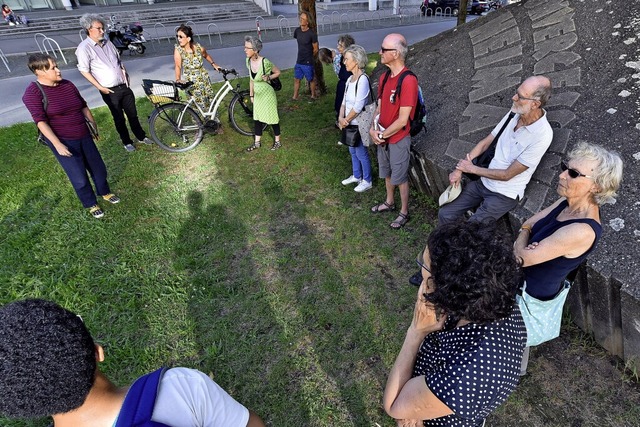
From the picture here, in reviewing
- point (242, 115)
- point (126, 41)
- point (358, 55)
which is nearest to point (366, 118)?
point (358, 55)

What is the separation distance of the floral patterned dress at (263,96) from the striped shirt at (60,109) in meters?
2.34

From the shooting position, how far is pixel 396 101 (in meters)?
3.58

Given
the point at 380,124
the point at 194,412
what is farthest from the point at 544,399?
the point at 380,124

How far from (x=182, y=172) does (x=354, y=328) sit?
3.80 meters

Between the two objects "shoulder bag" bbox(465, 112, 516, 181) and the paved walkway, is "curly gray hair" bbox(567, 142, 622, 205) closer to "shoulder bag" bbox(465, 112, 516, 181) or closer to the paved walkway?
"shoulder bag" bbox(465, 112, 516, 181)

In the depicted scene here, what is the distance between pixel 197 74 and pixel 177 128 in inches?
36.8

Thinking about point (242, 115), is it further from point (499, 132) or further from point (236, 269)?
point (499, 132)

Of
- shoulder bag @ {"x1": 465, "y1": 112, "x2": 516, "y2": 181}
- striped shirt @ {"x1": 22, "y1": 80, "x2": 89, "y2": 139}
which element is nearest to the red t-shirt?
shoulder bag @ {"x1": 465, "y1": 112, "x2": 516, "y2": 181}

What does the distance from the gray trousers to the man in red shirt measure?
726 mm

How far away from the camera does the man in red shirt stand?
3453 mm

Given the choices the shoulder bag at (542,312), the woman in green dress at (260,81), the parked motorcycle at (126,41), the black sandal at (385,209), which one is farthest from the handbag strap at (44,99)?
the parked motorcycle at (126,41)

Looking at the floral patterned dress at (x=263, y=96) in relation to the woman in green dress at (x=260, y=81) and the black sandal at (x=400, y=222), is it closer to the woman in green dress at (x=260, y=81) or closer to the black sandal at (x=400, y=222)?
the woman in green dress at (x=260, y=81)

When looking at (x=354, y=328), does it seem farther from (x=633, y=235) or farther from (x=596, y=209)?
(x=633, y=235)

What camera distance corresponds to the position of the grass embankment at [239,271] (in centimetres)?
288
